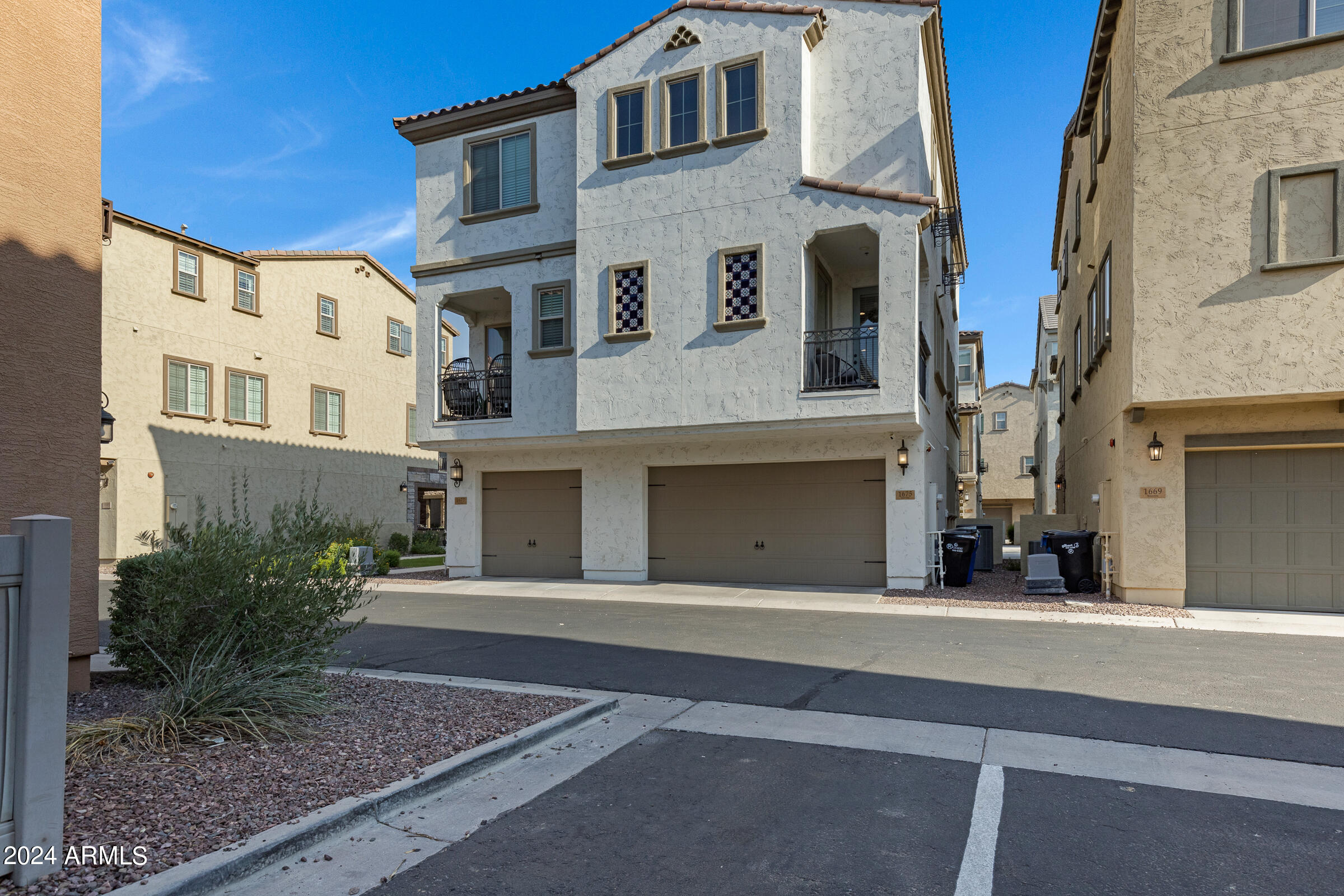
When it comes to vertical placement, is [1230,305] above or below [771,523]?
above

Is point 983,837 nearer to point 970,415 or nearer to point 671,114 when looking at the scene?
point 671,114

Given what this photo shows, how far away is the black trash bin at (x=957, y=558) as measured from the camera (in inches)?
629

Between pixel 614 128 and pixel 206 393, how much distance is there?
47.3ft

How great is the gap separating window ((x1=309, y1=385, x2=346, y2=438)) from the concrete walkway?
34.2 feet

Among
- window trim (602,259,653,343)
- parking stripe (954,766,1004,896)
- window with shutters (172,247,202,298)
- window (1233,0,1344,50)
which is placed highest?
window (1233,0,1344,50)

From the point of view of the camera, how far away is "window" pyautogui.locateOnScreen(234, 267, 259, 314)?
23.9 meters

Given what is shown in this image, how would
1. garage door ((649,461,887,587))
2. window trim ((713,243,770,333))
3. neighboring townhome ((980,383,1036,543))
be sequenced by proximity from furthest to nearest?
neighboring townhome ((980,383,1036,543))
garage door ((649,461,887,587))
window trim ((713,243,770,333))

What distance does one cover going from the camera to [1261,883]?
12.0ft

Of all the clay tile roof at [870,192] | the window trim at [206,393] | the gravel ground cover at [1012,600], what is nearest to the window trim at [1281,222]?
the clay tile roof at [870,192]

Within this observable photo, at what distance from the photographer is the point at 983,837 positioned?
4152mm

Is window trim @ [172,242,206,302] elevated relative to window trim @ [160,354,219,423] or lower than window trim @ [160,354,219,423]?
elevated

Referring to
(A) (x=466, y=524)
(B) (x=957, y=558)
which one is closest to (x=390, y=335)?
(A) (x=466, y=524)

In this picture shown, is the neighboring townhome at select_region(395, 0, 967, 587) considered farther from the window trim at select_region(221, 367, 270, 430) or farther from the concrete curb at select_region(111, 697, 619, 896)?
the concrete curb at select_region(111, 697, 619, 896)

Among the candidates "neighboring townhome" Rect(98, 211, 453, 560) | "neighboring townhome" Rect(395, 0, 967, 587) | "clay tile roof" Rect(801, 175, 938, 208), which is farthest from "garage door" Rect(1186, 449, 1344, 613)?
"neighboring townhome" Rect(98, 211, 453, 560)
